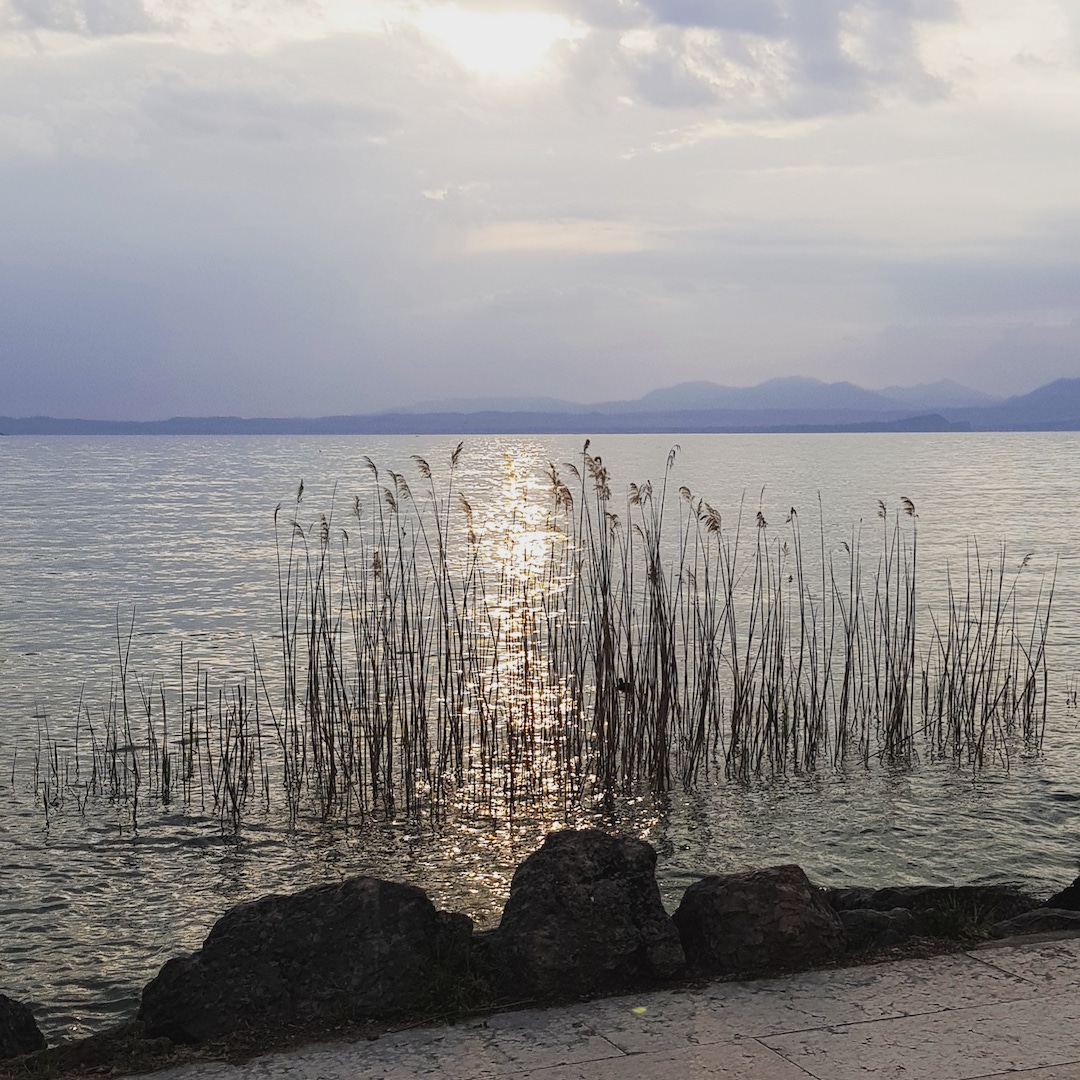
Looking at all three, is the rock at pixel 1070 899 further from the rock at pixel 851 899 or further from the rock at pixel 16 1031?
the rock at pixel 16 1031

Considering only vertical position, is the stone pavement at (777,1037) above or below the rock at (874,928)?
above

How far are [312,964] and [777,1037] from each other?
5.37 feet

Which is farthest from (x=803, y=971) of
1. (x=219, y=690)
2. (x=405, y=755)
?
(x=219, y=690)

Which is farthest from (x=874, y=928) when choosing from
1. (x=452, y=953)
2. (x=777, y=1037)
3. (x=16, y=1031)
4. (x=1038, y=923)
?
(x=16, y=1031)

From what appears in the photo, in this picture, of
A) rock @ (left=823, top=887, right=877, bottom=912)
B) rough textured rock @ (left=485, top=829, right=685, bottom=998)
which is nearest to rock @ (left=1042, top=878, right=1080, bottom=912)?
rock @ (left=823, top=887, right=877, bottom=912)

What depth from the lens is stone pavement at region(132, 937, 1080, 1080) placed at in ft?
11.6

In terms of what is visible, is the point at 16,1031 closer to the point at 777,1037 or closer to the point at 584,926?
the point at 584,926

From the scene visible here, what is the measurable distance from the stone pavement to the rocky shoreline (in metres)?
0.16

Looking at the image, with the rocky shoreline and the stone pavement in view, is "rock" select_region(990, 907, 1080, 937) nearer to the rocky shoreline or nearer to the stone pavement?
the rocky shoreline

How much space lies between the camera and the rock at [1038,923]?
16.0ft

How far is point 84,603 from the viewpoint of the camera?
744 inches

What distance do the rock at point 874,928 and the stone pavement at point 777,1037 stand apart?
37 centimetres

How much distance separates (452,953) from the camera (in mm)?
4391

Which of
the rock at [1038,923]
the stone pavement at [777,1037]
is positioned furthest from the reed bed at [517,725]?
the stone pavement at [777,1037]
